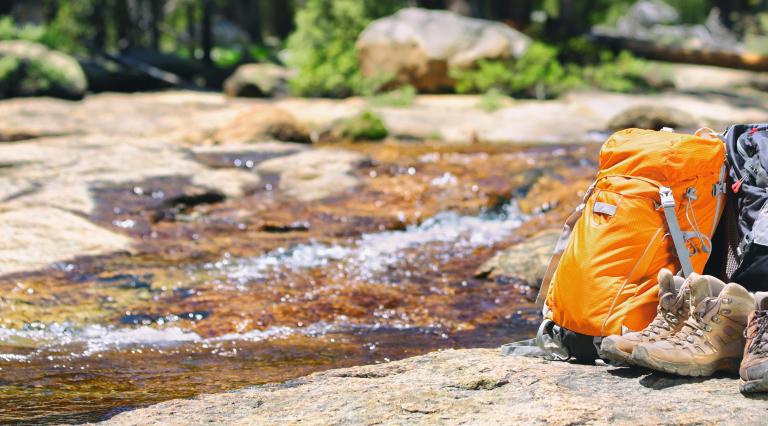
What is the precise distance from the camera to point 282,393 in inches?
146

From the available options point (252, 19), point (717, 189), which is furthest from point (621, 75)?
point (252, 19)

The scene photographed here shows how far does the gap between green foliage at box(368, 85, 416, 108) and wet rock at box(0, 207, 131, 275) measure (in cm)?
886

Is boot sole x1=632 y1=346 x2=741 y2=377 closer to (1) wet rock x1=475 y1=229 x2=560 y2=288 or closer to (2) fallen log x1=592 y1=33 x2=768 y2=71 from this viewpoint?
(1) wet rock x1=475 y1=229 x2=560 y2=288

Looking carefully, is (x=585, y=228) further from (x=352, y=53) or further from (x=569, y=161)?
(x=352, y=53)

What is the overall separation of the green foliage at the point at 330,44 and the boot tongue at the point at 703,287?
1556cm

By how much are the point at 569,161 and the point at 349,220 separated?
3.59 metres

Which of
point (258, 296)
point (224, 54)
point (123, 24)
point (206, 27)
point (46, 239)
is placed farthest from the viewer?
point (224, 54)

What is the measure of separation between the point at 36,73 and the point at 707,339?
54.7 feet

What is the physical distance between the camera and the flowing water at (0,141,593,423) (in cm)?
510

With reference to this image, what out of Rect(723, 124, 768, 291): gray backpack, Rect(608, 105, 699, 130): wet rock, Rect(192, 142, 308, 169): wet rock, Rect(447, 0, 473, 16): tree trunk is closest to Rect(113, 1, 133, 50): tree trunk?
Rect(447, 0, 473, 16): tree trunk

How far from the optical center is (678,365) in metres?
3.33

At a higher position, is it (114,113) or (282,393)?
(282,393)

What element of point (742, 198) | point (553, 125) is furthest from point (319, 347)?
point (553, 125)

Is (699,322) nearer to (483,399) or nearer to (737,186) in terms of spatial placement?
(737,186)
